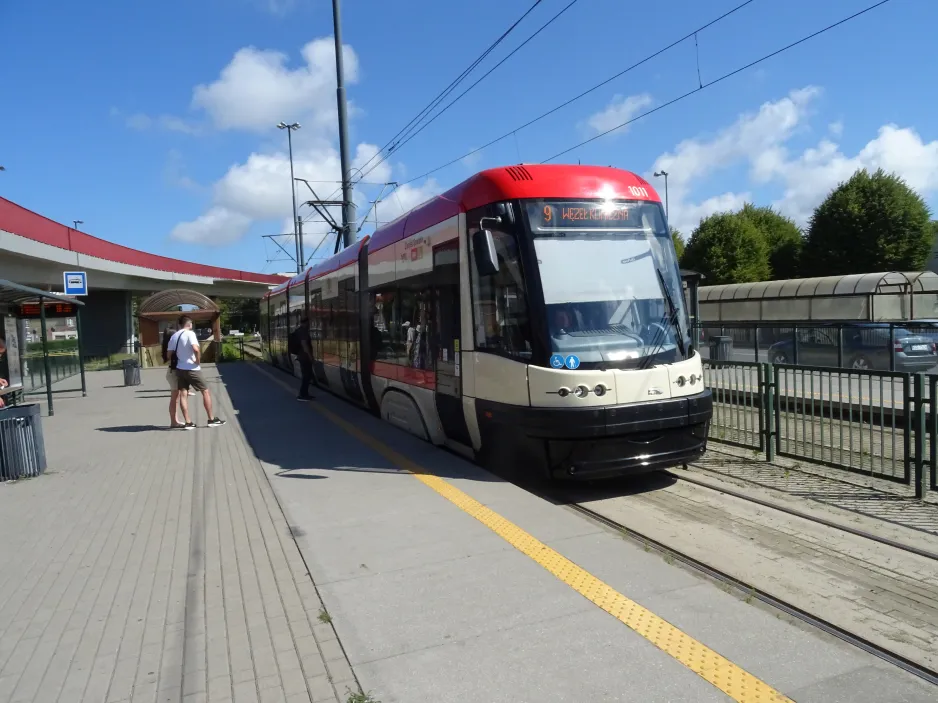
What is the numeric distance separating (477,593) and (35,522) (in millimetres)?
4055

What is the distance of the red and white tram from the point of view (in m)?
6.30

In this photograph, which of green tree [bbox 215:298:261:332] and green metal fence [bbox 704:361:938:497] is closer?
green metal fence [bbox 704:361:938:497]

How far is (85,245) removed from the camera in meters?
25.0

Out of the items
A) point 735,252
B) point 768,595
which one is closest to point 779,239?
point 735,252

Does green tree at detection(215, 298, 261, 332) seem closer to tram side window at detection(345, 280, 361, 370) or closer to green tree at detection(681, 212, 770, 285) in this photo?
green tree at detection(681, 212, 770, 285)

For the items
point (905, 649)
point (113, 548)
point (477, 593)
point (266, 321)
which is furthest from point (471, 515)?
point (266, 321)

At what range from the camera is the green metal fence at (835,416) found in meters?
6.43

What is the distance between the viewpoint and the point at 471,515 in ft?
18.9

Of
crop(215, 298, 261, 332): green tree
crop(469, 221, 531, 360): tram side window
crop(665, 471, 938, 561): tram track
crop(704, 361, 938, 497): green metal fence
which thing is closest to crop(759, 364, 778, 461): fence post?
crop(704, 361, 938, 497): green metal fence

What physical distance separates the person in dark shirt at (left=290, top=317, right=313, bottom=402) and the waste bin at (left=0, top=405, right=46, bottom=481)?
21.0 feet

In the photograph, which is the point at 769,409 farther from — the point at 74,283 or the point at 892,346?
the point at 74,283

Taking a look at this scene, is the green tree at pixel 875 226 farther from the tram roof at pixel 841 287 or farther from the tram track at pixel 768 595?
the tram track at pixel 768 595

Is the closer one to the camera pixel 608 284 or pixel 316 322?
pixel 608 284

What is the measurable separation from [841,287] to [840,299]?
90cm
